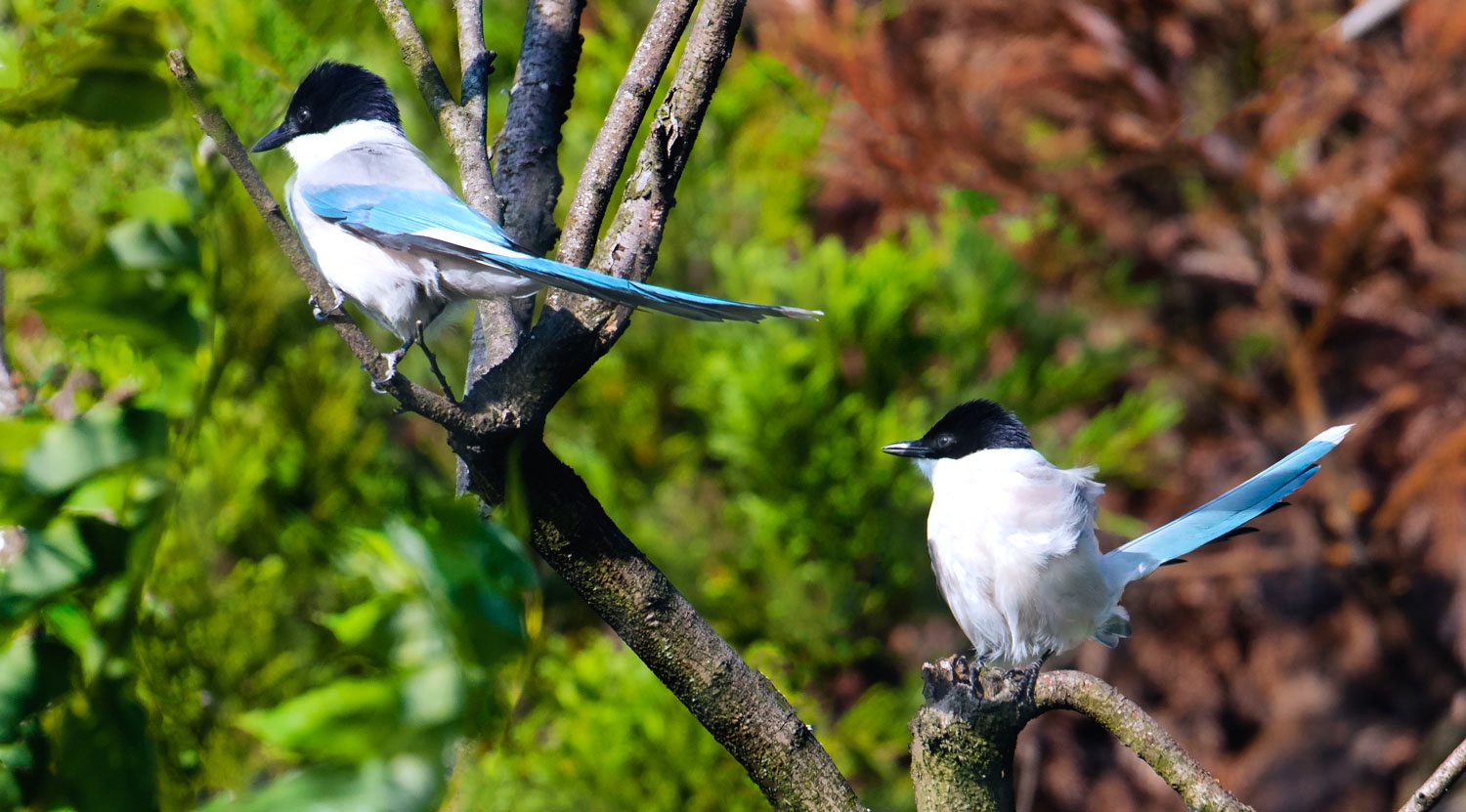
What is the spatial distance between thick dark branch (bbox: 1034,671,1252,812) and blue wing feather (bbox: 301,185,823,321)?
371 millimetres

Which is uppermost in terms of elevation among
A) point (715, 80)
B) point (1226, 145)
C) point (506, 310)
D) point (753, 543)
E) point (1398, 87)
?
point (715, 80)

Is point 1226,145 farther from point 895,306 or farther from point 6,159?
point 6,159

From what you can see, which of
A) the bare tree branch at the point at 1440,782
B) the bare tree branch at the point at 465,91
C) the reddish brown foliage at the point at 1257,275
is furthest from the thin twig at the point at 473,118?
the reddish brown foliage at the point at 1257,275

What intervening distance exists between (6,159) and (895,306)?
127 cm

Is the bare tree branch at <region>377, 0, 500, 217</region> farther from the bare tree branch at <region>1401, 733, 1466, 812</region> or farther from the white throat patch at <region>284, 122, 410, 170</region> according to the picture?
Result: the bare tree branch at <region>1401, 733, 1466, 812</region>

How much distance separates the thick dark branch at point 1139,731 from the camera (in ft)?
2.39

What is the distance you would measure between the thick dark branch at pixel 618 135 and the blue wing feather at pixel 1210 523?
2.10 feet

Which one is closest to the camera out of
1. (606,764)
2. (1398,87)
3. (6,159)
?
(6,159)

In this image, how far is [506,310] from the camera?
2.67 feet

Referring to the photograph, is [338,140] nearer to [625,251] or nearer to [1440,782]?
[625,251]

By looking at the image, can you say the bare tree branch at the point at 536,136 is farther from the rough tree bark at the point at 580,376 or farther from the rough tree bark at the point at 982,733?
the rough tree bark at the point at 982,733

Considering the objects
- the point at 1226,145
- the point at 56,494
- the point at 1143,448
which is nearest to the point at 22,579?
the point at 56,494

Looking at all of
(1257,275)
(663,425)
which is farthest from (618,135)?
(1257,275)

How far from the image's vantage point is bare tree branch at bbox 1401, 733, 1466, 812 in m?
0.71
